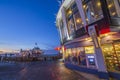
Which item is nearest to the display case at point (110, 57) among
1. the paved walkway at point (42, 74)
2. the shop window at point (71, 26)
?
the paved walkway at point (42, 74)

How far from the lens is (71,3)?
1653 cm

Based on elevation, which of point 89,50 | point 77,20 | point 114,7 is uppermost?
point 77,20

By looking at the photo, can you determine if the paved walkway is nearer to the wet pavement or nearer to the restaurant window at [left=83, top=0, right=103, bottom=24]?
the wet pavement

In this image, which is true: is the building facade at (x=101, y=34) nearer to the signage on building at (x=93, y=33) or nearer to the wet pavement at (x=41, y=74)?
the signage on building at (x=93, y=33)

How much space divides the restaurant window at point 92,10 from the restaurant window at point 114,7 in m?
0.86

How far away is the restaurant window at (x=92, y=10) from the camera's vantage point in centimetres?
1094

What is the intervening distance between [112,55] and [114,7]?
4385 mm

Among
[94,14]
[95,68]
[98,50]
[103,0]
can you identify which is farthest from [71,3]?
[95,68]

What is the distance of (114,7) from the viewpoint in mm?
10398

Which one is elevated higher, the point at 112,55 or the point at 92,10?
the point at 92,10

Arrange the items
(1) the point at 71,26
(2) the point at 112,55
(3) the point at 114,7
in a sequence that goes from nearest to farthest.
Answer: (3) the point at 114,7
(2) the point at 112,55
(1) the point at 71,26

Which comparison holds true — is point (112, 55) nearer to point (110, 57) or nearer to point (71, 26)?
point (110, 57)

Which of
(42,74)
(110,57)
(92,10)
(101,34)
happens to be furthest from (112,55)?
(42,74)

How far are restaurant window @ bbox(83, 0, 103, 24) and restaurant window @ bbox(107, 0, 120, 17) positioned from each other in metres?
0.86
